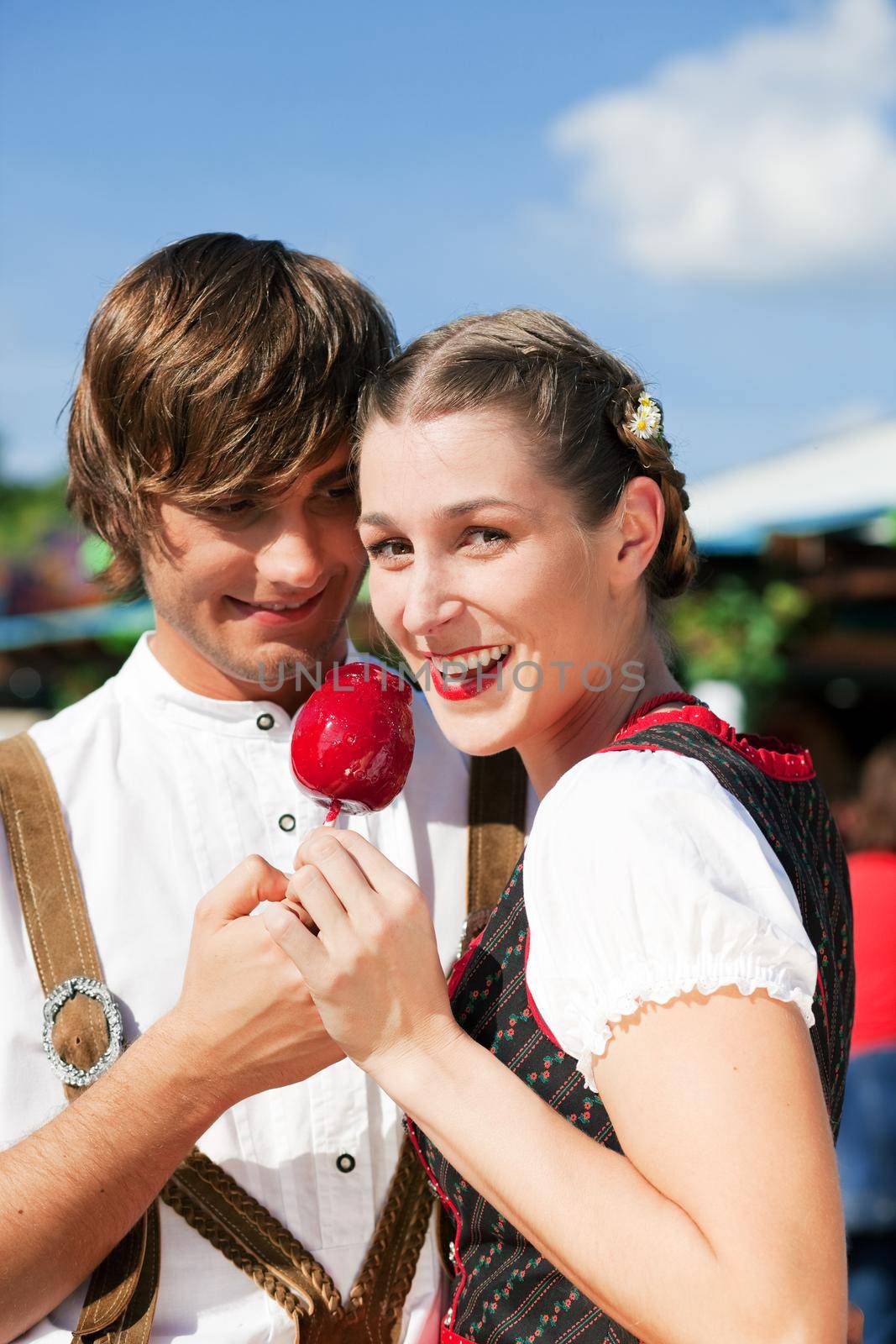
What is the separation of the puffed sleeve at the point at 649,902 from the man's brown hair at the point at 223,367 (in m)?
0.92

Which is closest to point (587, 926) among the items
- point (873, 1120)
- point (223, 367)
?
point (223, 367)

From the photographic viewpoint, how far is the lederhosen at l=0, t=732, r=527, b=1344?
183cm

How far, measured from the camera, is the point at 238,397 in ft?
6.98

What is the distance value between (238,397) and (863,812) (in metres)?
3.42

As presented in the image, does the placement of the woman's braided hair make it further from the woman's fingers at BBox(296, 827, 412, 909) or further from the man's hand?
the man's hand

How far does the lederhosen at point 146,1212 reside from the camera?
1833 mm

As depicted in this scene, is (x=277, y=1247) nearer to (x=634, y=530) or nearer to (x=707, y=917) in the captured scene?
(x=707, y=917)

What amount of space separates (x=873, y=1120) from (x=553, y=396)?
311cm

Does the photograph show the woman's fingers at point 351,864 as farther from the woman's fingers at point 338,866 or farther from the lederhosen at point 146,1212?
the lederhosen at point 146,1212

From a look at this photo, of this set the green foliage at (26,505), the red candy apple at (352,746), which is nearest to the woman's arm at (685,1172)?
the red candy apple at (352,746)

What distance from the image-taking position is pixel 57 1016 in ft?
6.23

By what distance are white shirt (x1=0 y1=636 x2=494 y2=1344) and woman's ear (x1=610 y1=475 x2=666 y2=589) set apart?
0.60 meters

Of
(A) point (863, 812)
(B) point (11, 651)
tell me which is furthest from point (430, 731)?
(B) point (11, 651)

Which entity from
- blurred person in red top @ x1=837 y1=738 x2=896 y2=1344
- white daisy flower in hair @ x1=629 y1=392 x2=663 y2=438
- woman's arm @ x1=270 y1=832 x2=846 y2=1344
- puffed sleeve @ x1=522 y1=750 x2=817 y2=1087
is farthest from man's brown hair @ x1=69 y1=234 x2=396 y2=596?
blurred person in red top @ x1=837 y1=738 x2=896 y2=1344
